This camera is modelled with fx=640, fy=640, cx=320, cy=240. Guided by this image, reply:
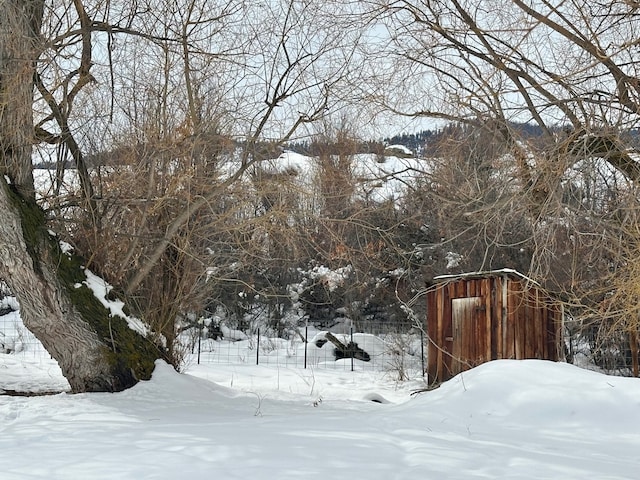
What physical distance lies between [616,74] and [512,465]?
12.3 ft

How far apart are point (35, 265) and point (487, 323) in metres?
6.21

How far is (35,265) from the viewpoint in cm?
629

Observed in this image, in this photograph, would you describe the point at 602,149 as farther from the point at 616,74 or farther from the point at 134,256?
the point at 134,256

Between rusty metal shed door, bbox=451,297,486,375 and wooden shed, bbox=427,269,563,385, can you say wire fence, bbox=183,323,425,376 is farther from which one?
rusty metal shed door, bbox=451,297,486,375

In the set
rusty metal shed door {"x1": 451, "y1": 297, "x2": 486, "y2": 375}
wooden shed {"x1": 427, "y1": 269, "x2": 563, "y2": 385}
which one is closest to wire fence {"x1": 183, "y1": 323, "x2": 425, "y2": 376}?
wooden shed {"x1": 427, "y1": 269, "x2": 563, "y2": 385}

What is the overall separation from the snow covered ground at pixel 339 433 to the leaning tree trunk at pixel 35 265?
0.50 metres

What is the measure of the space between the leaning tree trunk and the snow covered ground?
50 cm

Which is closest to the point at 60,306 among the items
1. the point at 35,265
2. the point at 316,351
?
the point at 35,265

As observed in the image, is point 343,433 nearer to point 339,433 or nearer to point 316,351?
point 339,433

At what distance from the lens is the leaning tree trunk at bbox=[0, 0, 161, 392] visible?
20.1 ft

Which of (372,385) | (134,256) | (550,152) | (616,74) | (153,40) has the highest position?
(153,40)

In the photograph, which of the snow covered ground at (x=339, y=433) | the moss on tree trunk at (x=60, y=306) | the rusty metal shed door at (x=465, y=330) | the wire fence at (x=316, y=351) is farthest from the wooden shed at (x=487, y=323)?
the moss on tree trunk at (x=60, y=306)

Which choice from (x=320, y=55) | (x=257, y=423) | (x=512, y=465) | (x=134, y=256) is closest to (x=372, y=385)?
(x=134, y=256)

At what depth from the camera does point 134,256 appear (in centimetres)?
771
